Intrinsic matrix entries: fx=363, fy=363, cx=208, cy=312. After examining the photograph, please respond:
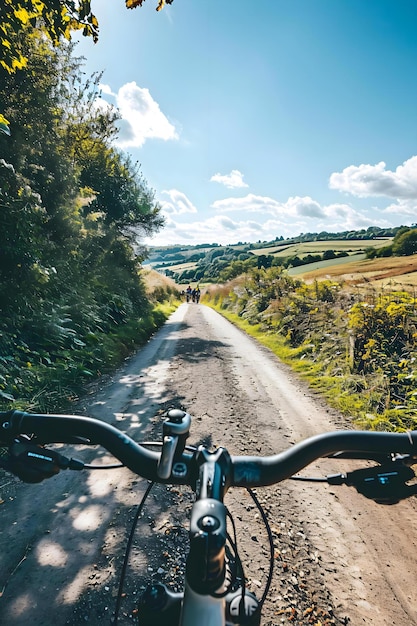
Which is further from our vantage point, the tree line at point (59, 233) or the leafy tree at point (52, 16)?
the tree line at point (59, 233)

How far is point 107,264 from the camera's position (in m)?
19.4

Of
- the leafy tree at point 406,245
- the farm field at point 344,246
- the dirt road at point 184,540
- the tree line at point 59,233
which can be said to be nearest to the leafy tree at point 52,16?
the tree line at point 59,233

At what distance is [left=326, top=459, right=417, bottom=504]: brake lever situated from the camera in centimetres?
137

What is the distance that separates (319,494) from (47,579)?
10.1 ft

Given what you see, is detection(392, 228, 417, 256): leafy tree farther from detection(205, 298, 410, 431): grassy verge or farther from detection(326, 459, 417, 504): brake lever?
detection(326, 459, 417, 504): brake lever

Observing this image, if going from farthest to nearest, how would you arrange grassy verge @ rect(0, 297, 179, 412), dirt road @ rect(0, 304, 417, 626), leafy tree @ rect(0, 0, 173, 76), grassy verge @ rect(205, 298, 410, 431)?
grassy verge @ rect(0, 297, 179, 412) → grassy verge @ rect(205, 298, 410, 431) → leafy tree @ rect(0, 0, 173, 76) → dirt road @ rect(0, 304, 417, 626)

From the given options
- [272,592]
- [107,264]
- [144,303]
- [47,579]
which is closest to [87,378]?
[47,579]

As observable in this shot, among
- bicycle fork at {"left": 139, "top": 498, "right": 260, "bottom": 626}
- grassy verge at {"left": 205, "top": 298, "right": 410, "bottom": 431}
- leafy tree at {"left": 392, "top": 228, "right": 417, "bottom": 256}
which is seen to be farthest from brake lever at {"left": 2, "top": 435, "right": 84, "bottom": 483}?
leafy tree at {"left": 392, "top": 228, "right": 417, "bottom": 256}

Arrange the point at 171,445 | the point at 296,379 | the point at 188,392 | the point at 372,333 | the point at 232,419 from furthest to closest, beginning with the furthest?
the point at 296,379
the point at 372,333
the point at 188,392
the point at 232,419
the point at 171,445

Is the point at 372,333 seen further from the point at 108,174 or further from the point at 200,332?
the point at 108,174

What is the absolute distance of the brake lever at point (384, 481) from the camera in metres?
1.37

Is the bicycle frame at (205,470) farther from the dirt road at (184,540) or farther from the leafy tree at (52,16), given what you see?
the leafy tree at (52,16)

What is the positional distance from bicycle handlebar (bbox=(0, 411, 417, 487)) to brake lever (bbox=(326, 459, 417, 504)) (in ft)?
0.20

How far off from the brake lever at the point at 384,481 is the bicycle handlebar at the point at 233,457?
0.06 meters
